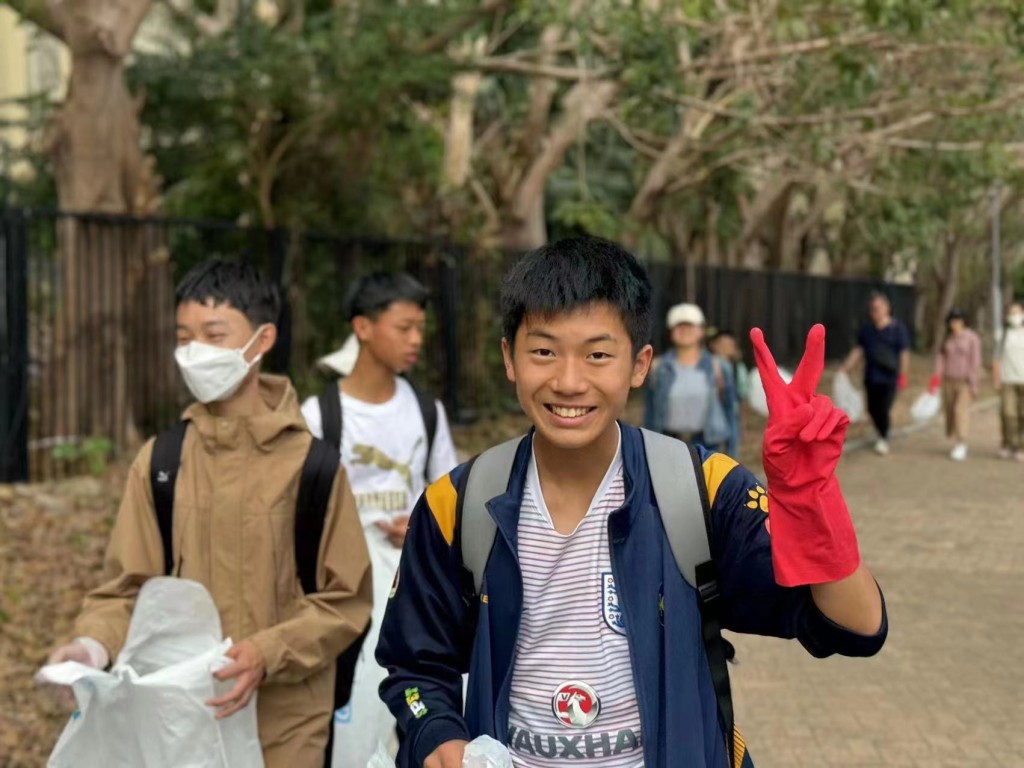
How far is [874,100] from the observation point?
49.6 ft

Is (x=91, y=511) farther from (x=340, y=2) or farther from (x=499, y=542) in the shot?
(x=499, y=542)

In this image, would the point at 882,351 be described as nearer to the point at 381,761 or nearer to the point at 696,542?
the point at 696,542

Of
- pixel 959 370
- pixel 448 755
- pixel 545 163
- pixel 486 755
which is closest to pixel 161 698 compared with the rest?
pixel 448 755

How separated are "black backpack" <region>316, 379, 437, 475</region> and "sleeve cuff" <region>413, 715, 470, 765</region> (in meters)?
2.13

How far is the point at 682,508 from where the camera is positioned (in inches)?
89.7

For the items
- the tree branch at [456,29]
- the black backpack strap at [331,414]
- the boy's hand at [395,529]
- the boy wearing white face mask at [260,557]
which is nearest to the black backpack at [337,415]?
the black backpack strap at [331,414]

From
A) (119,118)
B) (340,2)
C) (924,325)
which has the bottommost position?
(924,325)

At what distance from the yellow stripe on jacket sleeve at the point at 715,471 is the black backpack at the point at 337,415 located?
87.1 inches

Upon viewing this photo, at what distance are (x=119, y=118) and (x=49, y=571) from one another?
16.0 ft

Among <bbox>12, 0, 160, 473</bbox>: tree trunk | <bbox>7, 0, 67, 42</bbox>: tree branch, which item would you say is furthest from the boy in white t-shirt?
<bbox>7, 0, 67, 42</bbox>: tree branch

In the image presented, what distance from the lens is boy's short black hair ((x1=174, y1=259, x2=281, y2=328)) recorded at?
3.63 m

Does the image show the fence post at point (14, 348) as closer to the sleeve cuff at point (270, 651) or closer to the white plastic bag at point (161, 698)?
the white plastic bag at point (161, 698)

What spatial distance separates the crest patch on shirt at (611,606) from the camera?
2.28m

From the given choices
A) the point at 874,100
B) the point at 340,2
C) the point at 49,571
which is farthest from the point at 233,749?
the point at 874,100
